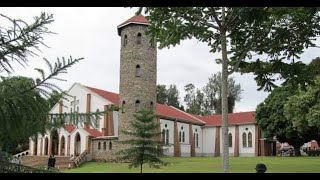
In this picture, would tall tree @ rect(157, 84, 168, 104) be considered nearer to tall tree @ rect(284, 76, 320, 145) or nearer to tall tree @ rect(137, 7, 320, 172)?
tall tree @ rect(284, 76, 320, 145)

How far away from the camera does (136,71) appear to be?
4006 cm

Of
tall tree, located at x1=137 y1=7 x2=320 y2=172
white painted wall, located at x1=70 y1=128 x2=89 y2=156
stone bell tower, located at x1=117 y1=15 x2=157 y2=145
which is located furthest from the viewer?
white painted wall, located at x1=70 y1=128 x2=89 y2=156

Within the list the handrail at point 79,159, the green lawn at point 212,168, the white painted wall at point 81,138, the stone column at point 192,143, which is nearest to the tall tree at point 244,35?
the green lawn at point 212,168

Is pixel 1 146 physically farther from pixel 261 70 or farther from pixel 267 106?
pixel 267 106

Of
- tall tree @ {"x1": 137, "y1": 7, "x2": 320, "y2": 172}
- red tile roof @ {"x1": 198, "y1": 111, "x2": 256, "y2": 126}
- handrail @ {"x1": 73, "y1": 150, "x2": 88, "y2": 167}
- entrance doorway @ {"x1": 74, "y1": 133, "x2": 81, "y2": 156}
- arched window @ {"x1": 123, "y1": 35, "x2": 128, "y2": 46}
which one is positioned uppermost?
arched window @ {"x1": 123, "y1": 35, "x2": 128, "y2": 46}

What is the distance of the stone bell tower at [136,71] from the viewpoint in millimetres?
39750

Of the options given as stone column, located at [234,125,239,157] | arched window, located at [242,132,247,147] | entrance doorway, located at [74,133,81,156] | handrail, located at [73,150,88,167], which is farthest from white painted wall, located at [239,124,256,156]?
handrail, located at [73,150,88,167]

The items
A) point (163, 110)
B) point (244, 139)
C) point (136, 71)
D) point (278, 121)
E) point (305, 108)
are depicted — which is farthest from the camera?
point (244, 139)

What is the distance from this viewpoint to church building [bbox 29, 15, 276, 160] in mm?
40000

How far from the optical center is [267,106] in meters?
53.1

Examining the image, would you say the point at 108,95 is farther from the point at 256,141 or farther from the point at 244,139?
the point at 256,141

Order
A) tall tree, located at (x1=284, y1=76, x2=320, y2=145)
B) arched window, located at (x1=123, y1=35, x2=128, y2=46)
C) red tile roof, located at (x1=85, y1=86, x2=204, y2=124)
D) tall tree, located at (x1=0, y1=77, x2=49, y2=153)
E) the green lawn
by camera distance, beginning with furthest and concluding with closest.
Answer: red tile roof, located at (x1=85, y1=86, x2=204, y2=124) < arched window, located at (x1=123, y1=35, x2=128, y2=46) < tall tree, located at (x1=284, y1=76, x2=320, y2=145) < the green lawn < tall tree, located at (x1=0, y1=77, x2=49, y2=153)

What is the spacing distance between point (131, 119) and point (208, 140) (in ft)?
75.5

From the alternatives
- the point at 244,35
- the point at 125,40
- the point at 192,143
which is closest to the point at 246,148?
the point at 192,143
